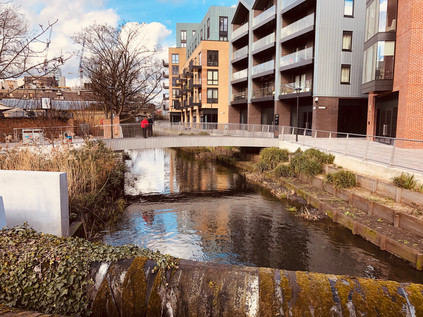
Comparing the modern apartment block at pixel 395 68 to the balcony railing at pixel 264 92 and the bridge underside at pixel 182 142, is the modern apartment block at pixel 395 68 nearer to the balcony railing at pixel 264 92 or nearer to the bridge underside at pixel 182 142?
the bridge underside at pixel 182 142

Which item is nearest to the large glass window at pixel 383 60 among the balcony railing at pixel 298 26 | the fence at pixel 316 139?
the fence at pixel 316 139

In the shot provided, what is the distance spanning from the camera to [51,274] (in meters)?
4.24

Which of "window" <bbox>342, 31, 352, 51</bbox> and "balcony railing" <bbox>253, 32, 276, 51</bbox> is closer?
"window" <bbox>342, 31, 352, 51</bbox>

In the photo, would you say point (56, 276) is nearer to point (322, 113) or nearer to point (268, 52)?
point (322, 113)

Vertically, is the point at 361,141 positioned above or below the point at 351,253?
→ above

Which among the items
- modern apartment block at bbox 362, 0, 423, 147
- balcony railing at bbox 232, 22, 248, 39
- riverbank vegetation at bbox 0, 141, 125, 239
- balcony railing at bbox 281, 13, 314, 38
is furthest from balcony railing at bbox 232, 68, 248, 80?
riverbank vegetation at bbox 0, 141, 125, 239

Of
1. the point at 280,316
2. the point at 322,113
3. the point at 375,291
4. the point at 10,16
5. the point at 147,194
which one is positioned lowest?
the point at 147,194

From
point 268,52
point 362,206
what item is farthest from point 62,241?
point 268,52

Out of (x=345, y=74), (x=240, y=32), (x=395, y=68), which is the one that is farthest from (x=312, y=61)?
(x=240, y=32)

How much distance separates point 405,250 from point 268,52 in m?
30.3

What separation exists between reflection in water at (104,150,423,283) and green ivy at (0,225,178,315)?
5.51 metres

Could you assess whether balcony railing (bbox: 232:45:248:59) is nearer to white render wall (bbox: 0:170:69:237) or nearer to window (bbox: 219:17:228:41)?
window (bbox: 219:17:228:41)

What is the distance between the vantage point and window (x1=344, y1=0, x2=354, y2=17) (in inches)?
1031

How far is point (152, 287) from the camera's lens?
4.06 metres
